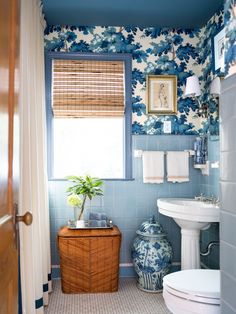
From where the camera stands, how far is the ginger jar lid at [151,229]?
319 centimetres

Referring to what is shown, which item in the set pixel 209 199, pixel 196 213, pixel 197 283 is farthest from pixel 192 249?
pixel 197 283

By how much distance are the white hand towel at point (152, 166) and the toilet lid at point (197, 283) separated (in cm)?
134

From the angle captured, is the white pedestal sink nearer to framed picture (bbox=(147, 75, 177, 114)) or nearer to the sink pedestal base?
the sink pedestal base

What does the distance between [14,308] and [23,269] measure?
971mm

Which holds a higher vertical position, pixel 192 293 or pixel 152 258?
pixel 192 293

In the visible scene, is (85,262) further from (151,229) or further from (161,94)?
(161,94)

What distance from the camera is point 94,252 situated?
3090 millimetres

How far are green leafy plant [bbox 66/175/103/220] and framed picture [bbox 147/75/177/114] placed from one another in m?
0.95

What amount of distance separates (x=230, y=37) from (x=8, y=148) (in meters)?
1.09

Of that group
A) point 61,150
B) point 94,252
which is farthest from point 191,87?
point 94,252

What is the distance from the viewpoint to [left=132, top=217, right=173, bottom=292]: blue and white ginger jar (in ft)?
10.2

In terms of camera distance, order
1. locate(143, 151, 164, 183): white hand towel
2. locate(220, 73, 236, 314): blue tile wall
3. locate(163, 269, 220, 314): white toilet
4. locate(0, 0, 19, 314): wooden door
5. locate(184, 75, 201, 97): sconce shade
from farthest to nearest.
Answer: locate(143, 151, 164, 183): white hand towel < locate(184, 75, 201, 97): sconce shade < locate(163, 269, 220, 314): white toilet < locate(220, 73, 236, 314): blue tile wall < locate(0, 0, 19, 314): wooden door

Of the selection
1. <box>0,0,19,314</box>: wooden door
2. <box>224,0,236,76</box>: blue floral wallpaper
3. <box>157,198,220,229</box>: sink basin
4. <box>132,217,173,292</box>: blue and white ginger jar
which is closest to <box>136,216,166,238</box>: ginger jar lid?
<box>132,217,173,292</box>: blue and white ginger jar

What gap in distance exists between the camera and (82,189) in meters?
3.26
